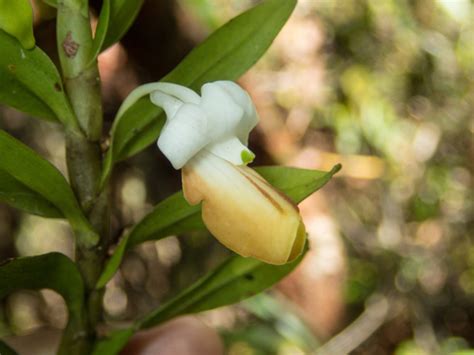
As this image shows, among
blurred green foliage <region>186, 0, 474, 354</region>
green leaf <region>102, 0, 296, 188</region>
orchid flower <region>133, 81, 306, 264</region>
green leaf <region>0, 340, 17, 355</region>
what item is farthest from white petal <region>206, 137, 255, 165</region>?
blurred green foliage <region>186, 0, 474, 354</region>

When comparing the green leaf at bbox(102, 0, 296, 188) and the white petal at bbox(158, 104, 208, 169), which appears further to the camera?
the green leaf at bbox(102, 0, 296, 188)

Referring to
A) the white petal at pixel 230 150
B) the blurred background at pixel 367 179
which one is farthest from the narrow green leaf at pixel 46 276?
the blurred background at pixel 367 179

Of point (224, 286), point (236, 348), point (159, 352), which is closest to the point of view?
point (224, 286)

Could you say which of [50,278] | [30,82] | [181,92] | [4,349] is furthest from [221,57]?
[4,349]

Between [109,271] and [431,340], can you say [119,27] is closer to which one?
[109,271]

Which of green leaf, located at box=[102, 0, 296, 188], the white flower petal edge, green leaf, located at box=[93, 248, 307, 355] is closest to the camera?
the white flower petal edge

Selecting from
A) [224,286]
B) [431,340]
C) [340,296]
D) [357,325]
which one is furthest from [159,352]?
[431,340]

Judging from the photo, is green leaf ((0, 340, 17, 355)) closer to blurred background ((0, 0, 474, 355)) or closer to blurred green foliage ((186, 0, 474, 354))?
blurred background ((0, 0, 474, 355))
